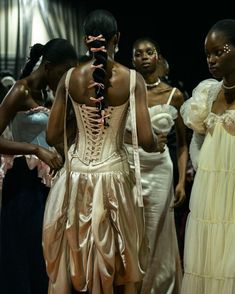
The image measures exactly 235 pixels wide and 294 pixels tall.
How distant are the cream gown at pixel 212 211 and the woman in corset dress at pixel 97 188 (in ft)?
0.88

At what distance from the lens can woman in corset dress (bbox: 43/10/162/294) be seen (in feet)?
10.6

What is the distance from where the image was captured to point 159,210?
432 cm

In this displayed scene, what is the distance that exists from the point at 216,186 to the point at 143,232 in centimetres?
41

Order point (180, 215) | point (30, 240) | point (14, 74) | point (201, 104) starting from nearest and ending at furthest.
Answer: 1. point (201, 104)
2. point (30, 240)
3. point (180, 215)
4. point (14, 74)

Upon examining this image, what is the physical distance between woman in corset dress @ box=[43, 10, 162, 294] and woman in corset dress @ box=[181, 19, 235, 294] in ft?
0.89

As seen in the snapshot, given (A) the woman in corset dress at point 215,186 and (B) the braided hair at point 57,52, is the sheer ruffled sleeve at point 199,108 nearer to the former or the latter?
(A) the woman in corset dress at point 215,186

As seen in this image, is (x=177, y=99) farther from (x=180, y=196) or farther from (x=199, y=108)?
(x=199, y=108)

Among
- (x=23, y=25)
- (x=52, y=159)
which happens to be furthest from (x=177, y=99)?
(x=23, y=25)

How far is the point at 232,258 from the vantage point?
3242 millimetres

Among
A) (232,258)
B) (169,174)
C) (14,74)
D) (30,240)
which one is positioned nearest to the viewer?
(232,258)

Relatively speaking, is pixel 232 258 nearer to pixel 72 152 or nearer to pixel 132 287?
pixel 132 287

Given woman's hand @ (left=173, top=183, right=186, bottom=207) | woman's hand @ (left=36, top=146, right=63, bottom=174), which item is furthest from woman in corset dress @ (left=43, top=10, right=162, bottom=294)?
woman's hand @ (left=173, top=183, right=186, bottom=207)

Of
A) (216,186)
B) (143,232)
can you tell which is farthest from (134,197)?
(216,186)

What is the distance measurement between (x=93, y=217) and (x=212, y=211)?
1.87ft
